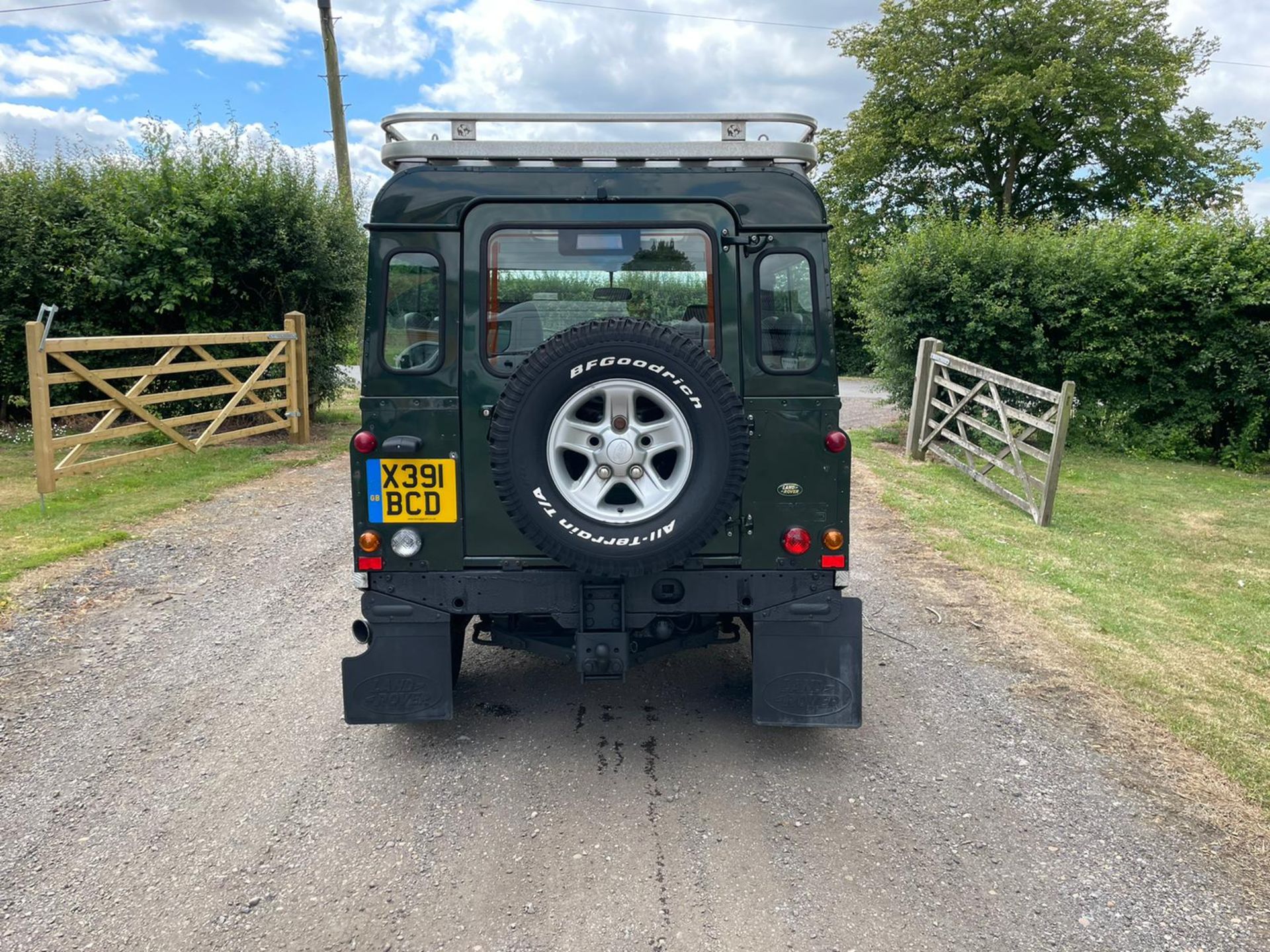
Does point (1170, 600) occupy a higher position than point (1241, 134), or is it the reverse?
point (1241, 134)

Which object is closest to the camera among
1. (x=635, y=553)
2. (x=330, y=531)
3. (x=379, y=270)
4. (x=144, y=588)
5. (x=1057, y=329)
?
(x=635, y=553)

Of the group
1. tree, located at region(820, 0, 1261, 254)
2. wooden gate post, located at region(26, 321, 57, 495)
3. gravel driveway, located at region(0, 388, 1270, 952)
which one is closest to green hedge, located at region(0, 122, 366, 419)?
wooden gate post, located at region(26, 321, 57, 495)

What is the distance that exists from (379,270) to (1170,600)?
5.98 meters

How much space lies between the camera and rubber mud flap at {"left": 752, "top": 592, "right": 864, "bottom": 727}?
4.07 meters

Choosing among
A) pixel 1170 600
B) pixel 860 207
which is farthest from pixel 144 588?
pixel 860 207

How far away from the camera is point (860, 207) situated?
102 feet

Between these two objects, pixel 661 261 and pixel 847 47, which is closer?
pixel 661 261

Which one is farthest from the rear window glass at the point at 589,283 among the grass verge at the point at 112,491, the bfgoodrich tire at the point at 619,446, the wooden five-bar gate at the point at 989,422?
the wooden five-bar gate at the point at 989,422

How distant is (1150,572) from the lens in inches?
293

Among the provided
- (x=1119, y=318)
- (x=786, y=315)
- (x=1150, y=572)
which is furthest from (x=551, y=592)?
(x=1119, y=318)

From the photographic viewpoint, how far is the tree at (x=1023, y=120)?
2617 cm

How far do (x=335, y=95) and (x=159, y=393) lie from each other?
809cm

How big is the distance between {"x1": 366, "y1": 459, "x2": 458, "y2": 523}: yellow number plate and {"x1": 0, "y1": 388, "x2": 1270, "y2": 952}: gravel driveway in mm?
1108

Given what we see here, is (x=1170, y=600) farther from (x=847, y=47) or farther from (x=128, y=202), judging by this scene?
(x=847, y=47)
